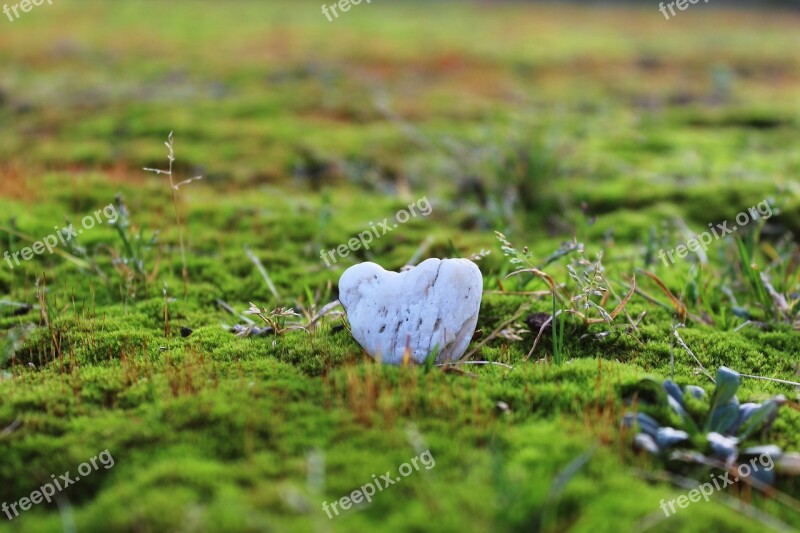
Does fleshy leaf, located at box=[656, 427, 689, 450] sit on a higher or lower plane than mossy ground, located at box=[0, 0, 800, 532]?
lower

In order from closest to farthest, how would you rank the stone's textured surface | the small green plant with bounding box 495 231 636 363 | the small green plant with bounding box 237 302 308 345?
the stone's textured surface, the small green plant with bounding box 495 231 636 363, the small green plant with bounding box 237 302 308 345

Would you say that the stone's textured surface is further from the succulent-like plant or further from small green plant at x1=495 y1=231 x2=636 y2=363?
the succulent-like plant

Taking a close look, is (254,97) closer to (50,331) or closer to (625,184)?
(625,184)

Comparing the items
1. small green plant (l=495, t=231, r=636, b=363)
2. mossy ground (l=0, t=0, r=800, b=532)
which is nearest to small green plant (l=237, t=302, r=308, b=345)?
mossy ground (l=0, t=0, r=800, b=532)

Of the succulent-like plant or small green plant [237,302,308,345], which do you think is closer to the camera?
the succulent-like plant

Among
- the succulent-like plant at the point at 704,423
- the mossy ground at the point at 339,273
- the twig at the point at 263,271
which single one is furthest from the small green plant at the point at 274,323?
the succulent-like plant at the point at 704,423

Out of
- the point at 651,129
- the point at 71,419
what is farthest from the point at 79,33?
the point at 71,419

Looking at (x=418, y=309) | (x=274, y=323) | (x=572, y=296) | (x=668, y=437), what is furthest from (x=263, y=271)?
(x=668, y=437)

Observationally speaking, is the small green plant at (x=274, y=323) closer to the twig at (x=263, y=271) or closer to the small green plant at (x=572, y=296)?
the twig at (x=263, y=271)
